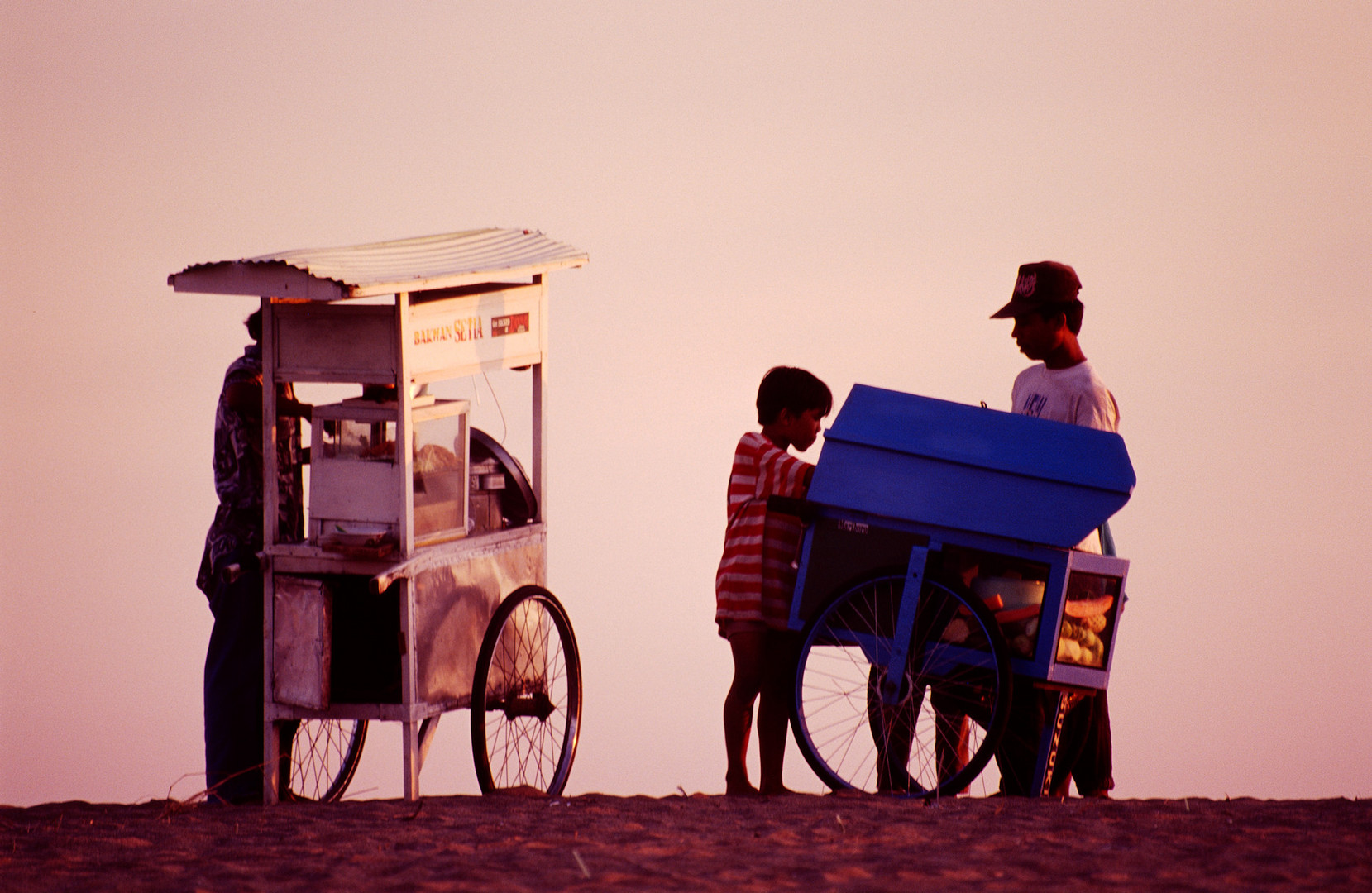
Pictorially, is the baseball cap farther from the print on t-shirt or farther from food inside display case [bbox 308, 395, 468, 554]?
food inside display case [bbox 308, 395, 468, 554]

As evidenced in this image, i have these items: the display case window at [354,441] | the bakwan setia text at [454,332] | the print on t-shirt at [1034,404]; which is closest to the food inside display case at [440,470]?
the display case window at [354,441]

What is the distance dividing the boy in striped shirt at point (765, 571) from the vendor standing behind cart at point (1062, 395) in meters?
0.89

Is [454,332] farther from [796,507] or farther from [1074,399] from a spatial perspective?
[1074,399]

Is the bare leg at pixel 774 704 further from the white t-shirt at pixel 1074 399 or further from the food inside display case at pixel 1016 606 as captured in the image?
the white t-shirt at pixel 1074 399

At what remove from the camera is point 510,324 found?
7.84 meters

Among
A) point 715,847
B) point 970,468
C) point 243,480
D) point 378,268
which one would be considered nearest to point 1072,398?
point 970,468

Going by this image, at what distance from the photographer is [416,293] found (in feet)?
24.7

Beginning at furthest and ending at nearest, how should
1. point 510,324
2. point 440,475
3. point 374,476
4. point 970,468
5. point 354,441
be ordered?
point 510,324 < point 440,475 < point 354,441 < point 374,476 < point 970,468

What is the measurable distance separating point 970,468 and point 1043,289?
1.00 meters

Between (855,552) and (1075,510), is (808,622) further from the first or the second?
(1075,510)

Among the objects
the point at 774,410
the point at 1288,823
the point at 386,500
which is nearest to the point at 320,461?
the point at 386,500

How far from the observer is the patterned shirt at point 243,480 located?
754 centimetres

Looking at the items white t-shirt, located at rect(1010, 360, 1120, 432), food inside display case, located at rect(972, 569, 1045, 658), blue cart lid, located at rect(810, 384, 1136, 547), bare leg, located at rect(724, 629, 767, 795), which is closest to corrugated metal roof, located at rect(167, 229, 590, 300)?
blue cart lid, located at rect(810, 384, 1136, 547)

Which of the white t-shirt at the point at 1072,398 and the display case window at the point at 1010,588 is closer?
the display case window at the point at 1010,588
